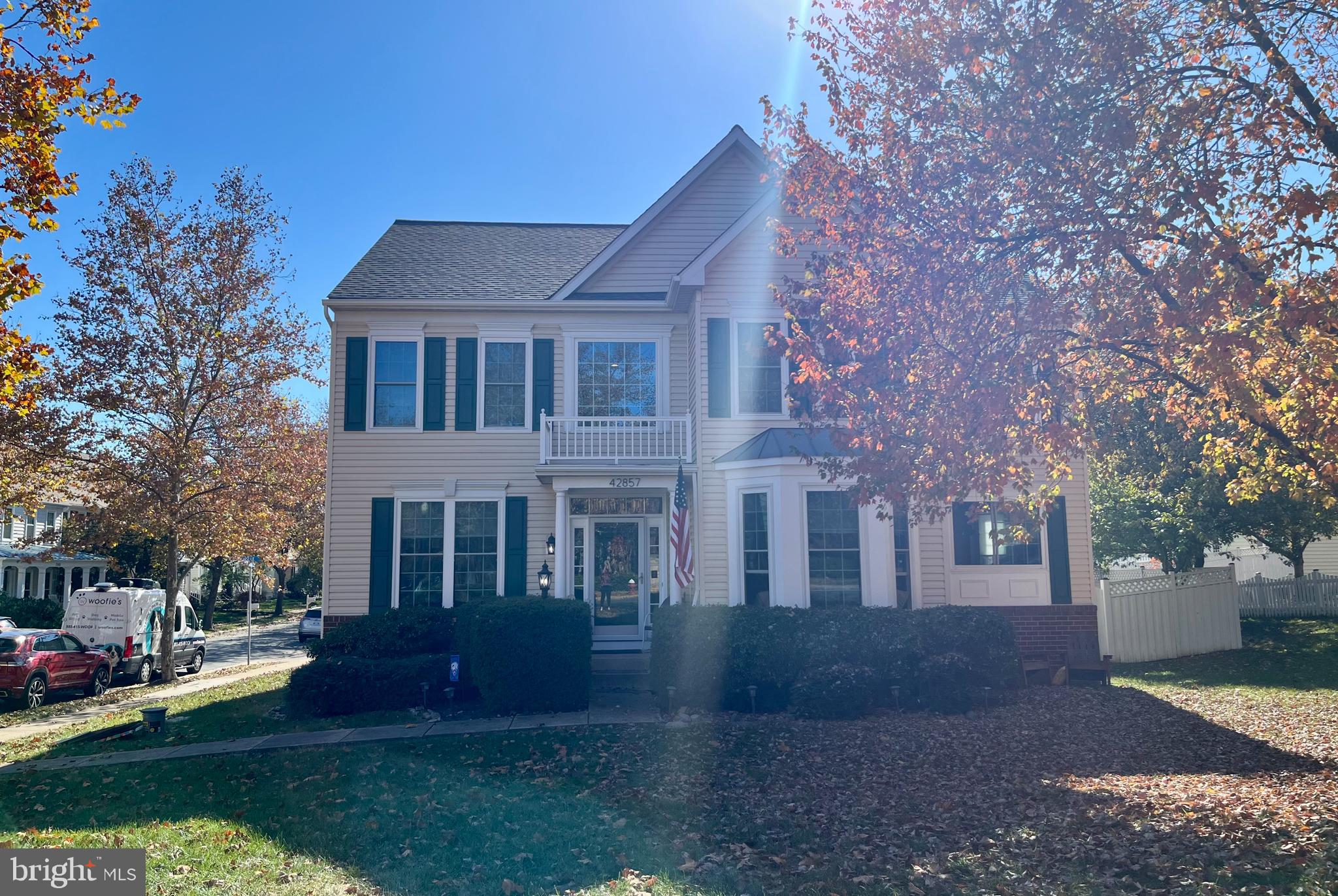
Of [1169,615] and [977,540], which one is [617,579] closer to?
[977,540]

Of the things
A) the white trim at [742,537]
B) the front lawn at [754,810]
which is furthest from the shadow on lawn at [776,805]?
the white trim at [742,537]

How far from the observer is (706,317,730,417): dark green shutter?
593 inches

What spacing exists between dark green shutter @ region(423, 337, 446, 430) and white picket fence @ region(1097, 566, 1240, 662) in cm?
1310

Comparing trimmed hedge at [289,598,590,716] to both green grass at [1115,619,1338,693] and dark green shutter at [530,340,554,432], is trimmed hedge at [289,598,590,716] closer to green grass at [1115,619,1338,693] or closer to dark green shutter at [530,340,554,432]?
dark green shutter at [530,340,554,432]

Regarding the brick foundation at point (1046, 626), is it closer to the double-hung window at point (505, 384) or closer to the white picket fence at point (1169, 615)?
the white picket fence at point (1169, 615)

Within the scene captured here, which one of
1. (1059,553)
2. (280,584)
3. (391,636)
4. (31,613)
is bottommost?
(31,613)

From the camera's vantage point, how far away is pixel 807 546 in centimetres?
1367

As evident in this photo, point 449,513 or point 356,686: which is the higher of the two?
point 449,513

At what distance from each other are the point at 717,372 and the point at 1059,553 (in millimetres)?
6692

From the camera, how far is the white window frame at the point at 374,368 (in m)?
16.5

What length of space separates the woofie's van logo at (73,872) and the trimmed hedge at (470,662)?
5989 millimetres

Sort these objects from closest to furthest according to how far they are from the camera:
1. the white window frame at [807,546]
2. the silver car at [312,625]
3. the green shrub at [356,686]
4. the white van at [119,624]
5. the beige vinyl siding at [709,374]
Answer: the green shrub at [356,686]
the white window frame at [807,546]
the beige vinyl siding at [709,374]
the white van at [119,624]
the silver car at [312,625]

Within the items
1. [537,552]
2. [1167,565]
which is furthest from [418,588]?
[1167,565]

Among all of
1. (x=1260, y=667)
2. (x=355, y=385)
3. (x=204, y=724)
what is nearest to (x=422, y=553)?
(x=355, y=385)
